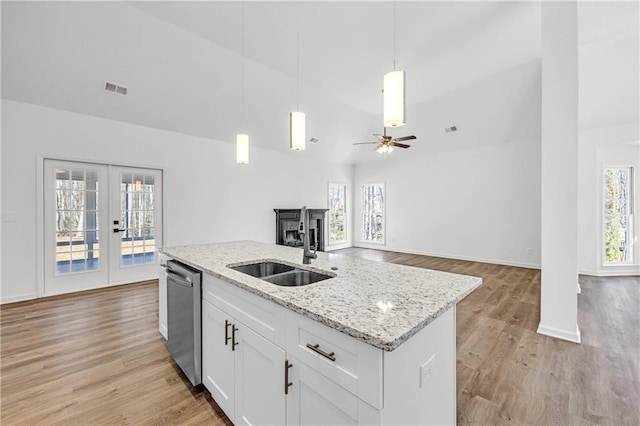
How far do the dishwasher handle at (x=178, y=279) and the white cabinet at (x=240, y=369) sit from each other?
189mm

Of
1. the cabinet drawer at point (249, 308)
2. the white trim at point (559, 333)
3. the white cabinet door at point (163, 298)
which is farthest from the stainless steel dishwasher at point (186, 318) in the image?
the white trim at point (559, 333)

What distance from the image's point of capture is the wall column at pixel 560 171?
8.79 ft

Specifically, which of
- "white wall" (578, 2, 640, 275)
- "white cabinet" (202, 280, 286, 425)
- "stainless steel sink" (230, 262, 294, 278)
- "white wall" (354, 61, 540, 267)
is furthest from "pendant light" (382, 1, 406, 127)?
"white wall" (354, 61, 540, 267)

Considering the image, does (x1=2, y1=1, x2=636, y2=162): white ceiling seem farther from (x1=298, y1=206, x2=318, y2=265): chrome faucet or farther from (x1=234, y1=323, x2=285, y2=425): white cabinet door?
(x1=234, y1=323, x2=285, y2=425): white cabinet door

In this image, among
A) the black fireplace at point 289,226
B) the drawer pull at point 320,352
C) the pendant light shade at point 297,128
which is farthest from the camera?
the black fireplace at point 289,226

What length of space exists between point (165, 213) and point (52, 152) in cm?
166

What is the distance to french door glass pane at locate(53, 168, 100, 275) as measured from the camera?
4016 mm

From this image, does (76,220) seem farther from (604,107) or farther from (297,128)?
(604,107)

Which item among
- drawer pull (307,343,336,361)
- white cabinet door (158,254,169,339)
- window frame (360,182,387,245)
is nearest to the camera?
drawer pull (307,343,336,361)

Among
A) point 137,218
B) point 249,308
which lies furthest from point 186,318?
point 137,218

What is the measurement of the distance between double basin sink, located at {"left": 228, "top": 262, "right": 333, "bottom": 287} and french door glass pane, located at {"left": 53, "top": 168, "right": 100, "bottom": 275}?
143 inches

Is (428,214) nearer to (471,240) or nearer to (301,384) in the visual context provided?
(471,240)

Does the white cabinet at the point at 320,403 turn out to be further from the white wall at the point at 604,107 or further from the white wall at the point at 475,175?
the white wall at the point at 475,175

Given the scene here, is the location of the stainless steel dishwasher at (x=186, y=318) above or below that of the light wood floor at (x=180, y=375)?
above
